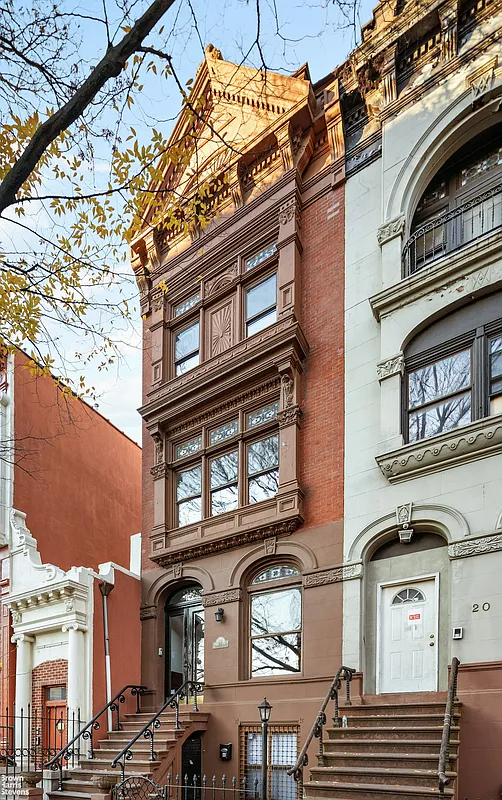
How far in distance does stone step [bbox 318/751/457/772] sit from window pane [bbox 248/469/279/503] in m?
5.18

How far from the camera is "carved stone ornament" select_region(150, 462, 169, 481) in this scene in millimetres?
16906

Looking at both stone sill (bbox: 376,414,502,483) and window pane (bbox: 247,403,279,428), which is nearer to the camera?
stone sill (bbox: 376,414,502,483)

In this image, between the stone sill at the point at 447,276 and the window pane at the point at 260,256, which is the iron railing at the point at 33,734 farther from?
the stone sill at the point at 447,276

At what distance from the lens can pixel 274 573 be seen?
14.2 metres

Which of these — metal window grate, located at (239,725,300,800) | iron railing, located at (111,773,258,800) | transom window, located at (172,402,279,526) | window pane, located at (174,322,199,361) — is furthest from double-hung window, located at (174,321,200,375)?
iron railing, located at (111,773,258,800)

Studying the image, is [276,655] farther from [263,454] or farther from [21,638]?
[21,638]

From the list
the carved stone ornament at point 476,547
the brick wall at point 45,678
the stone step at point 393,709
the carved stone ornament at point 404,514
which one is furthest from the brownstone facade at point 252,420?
the carved stone ornament at point 476,547

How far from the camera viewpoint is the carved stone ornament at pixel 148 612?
16359 mm

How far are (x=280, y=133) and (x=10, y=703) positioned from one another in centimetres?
1365

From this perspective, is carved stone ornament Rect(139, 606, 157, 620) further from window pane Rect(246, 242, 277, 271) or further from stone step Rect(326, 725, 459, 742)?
window pane Rect(246, 242, 277, 271)

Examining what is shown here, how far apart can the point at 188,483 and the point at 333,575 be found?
497 centimetres

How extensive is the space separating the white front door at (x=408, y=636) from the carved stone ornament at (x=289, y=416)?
3.51 meters

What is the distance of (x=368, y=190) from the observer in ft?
45.9

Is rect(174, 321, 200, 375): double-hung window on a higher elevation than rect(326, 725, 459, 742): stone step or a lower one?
higher
